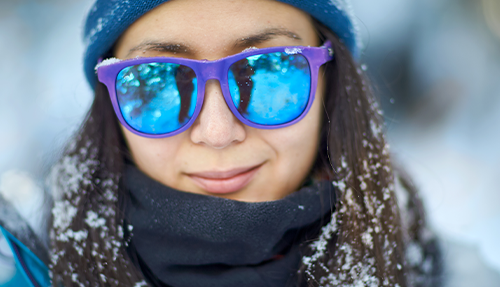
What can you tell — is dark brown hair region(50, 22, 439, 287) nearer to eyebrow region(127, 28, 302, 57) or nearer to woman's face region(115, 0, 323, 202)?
woman's face region(115, 0, 323, 202)

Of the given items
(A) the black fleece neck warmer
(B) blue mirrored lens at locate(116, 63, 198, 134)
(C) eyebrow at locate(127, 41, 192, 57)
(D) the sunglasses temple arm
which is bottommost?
(A) the black fleece neck warmer

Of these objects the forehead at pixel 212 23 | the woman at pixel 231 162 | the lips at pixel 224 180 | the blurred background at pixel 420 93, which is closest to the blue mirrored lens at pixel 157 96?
the woman at pixel 231 162

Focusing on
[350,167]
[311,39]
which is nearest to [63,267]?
[350,167]

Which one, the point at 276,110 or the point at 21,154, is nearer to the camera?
the point at 276,110

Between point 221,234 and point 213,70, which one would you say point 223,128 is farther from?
point 221,234

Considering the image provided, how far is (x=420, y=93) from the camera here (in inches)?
182

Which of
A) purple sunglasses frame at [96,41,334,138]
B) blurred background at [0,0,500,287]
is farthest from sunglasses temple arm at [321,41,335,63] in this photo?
blurred background at [0,0,500,287]

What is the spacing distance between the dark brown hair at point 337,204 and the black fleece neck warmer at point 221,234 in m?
0.08

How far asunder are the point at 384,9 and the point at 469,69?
1570 millimetres

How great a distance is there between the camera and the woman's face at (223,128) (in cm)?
109

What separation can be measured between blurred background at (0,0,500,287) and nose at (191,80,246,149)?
1547 millimetres

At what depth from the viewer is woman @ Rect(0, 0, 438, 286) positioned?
1.09 m

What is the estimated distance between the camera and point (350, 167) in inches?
50.7

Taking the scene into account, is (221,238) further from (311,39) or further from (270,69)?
(311,39)
